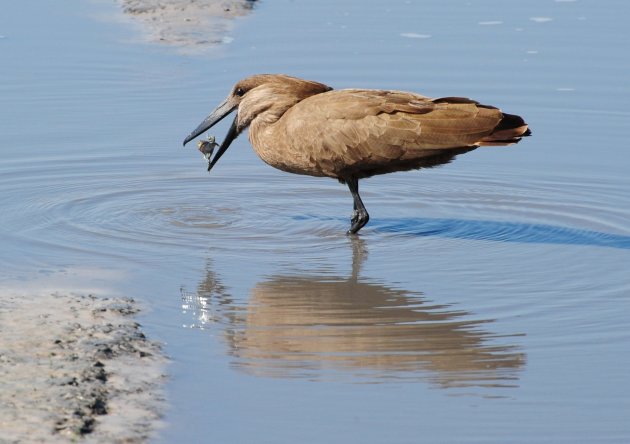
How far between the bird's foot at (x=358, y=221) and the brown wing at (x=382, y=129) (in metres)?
0.27

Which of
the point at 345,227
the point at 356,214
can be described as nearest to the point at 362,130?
the point at 356,214

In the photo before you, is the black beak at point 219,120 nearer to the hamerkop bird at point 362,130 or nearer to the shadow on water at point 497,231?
the hamerkop bird at point 362,130

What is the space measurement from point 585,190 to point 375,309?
3.12 metres

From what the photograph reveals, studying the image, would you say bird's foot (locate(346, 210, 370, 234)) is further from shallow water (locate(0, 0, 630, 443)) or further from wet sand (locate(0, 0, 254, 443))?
wet sand (locate(0, 0, 254, 443))

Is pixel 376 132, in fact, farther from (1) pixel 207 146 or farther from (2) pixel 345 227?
(1) pixel 207 146

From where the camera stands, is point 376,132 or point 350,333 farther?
point 376,132

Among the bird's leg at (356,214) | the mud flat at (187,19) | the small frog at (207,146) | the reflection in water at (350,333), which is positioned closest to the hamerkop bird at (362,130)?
the bird's leg at (356,214)

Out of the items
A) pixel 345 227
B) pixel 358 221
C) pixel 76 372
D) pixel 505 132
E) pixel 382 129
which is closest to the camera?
pixel 76 372

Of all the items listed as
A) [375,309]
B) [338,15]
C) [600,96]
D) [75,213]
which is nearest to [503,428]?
[375,309]

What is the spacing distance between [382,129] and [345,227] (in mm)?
838

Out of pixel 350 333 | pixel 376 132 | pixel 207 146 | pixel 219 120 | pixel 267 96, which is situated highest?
pixel 267 96

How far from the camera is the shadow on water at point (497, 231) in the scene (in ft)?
28.6

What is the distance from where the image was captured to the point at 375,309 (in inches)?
285

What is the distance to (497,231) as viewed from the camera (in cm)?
895
